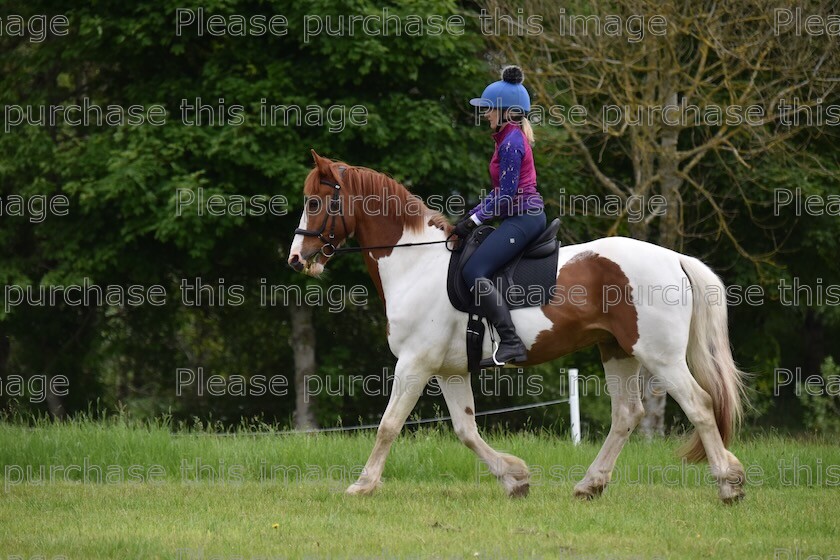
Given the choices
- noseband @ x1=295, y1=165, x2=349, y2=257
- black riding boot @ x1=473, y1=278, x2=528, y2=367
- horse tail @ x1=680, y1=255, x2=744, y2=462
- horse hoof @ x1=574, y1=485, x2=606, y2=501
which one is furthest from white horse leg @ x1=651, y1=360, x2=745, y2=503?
noseband @ x1=295, y1=165, x2=349, y2=257

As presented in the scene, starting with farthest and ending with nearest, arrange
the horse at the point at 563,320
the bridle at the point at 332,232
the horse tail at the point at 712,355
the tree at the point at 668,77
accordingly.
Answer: the tree at the point at 668,77 → the bridle at the point at 332,232 → the horse tail at the point at 712,355 → the horse at the point at 563,320

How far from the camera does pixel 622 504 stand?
8.27 metres

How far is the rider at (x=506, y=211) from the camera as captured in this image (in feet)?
27.0

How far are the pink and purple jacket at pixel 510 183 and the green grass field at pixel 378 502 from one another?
2340mm


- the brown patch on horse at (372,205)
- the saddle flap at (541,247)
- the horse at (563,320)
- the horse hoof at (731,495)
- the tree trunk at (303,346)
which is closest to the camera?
the horse hoof at (731,495)

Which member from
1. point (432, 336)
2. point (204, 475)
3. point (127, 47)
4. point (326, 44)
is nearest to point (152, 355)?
point (127, 47)

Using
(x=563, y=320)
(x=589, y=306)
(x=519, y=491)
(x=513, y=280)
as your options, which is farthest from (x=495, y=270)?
(x=519, y=491)

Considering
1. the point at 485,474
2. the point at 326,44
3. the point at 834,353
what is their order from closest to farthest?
the point at 485,474, the point at 326,44, the point at 834,353

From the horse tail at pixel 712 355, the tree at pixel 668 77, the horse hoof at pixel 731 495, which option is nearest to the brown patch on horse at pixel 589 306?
the horse tail at pixel 712 355

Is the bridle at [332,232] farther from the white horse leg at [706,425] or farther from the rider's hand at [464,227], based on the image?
the white horse leg at [706,425]

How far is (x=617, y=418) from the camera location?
873 cm

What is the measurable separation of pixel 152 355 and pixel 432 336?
1443 centimetres

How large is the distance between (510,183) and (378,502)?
108 inches

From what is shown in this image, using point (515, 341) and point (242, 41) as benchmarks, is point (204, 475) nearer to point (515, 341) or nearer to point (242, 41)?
point (515, 341)
